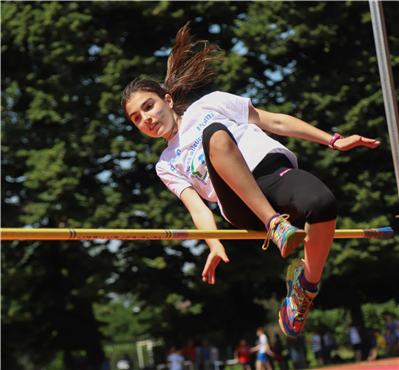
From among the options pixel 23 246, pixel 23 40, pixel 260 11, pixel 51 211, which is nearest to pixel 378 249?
pixel 260 11

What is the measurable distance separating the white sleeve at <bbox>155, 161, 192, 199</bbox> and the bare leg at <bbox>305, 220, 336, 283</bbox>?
3.10ft

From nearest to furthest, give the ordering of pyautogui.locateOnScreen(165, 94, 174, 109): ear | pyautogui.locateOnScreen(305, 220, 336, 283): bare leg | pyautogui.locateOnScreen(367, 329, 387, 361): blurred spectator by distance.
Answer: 1. pyautogui.locateOnScreen(305, 220, 336, 283): bare leg
2. pyautogui.locateOnScreen(165, 94, 174, 109): ear
3. pyautogui.locateOnScreen(367, 329, 387, 361): blurred spectator

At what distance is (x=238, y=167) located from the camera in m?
2.84

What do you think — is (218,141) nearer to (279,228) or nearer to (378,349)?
(279,228)

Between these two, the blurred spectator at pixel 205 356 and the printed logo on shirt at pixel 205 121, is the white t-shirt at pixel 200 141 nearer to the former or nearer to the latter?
the printed logo on shirt at pixel 205 121

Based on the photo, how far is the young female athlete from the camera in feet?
9.24

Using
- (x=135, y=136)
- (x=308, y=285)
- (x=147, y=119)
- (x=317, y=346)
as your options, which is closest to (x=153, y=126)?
(x=147, y=119)

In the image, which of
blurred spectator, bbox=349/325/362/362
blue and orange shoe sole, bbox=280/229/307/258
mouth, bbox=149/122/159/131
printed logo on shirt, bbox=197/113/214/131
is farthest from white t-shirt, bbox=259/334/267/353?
blue and orange shoe sole, bbox=280/229/307/258

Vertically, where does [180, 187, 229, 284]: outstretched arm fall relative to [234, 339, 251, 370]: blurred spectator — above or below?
above

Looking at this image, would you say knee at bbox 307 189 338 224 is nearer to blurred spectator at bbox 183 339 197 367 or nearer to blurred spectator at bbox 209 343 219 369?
blurred spectator at bbox 183 339 197 367

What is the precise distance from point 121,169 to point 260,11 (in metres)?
5.91

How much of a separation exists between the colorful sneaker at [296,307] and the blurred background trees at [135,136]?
9704 millimetres

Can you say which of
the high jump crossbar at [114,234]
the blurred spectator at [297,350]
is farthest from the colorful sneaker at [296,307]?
the blurred spectator at [297,350]

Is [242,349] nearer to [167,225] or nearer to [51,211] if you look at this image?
[167,225]
